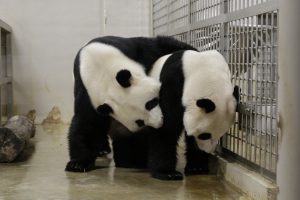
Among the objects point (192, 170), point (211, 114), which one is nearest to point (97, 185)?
point (192, 170)

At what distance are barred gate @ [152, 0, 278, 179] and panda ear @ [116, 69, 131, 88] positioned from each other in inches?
23.8

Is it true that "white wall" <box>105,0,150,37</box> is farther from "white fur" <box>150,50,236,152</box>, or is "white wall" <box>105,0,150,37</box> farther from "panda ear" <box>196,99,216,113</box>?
"panda ear" <box>196,99,216,113</box>

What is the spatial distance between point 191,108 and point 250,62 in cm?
38

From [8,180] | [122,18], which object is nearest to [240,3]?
[8,180]

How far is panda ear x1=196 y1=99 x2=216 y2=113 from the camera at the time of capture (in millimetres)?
2494

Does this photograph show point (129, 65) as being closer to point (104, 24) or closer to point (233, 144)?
point (233, 144)

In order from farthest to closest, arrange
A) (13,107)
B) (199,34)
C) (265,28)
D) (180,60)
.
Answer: (13,107) < (199,34) < (180,60) < (265,28)

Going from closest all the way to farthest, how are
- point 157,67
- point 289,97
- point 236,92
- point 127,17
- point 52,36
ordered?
point 289,97 → point 236,92 → point 157,67 → point 52,36 → point 127,17

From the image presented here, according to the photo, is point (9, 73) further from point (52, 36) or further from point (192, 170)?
point (192, 170)

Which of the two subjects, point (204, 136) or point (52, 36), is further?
point (52, 36)

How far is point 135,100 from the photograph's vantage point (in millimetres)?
2734

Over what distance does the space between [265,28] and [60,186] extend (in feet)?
4.44

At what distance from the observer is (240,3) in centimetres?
271

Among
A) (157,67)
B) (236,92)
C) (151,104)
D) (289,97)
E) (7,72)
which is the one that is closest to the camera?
(289,97)
